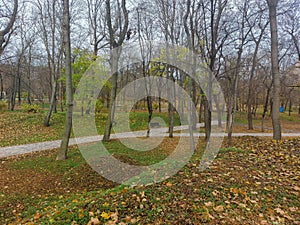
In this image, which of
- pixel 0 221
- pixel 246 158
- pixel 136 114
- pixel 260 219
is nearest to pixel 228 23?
pixel 246 158

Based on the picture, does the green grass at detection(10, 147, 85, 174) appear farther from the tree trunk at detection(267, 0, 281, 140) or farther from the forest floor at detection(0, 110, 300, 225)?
the tree trunk at detection(267, 0, 281, 140)

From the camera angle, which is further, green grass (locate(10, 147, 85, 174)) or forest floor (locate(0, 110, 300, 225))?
green grass (locate(10, 147, 85, 174))

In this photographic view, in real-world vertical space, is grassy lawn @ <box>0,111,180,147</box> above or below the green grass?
above

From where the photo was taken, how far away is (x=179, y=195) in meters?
3.21

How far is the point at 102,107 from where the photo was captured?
58.9 feet

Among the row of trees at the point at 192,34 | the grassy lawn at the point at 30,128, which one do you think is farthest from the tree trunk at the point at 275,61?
the grassy lawn at the point at 30,128

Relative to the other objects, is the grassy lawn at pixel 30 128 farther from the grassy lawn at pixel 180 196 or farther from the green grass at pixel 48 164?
the grassy lawn at pixel 180 196

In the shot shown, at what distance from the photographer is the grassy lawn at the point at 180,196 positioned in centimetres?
276

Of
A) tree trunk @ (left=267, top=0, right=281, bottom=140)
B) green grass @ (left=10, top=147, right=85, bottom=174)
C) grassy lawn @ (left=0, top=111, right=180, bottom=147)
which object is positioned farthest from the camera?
grassy lawn @ (left=0, top=111, right=180, bottom=147)

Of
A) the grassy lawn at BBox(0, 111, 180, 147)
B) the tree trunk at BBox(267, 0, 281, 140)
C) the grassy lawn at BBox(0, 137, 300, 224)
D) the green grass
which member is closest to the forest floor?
the grassy lawn at BBox(0, 137, 300, 224)

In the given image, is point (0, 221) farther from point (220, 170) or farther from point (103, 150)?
point (103, 150)


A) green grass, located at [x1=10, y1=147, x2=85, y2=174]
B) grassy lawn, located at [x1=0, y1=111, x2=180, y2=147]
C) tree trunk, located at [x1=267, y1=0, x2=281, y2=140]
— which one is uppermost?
tree trunk, located at [x1=267, y1=0, x2=281, y2=140]

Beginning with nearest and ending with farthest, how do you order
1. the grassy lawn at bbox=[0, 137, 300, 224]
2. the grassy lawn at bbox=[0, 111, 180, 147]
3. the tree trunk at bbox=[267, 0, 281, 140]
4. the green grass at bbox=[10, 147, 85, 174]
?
the grassy lawn at bbox=[0, 137, 300, 224] → the green grass at bbox=[10, 147, 85, 174] → the tree trunk at bbox=[267, 0, 281, 140] → the grassy lawn at bbox=[0, 111, 180, 147]

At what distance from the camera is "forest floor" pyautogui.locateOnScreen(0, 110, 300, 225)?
109 inches
